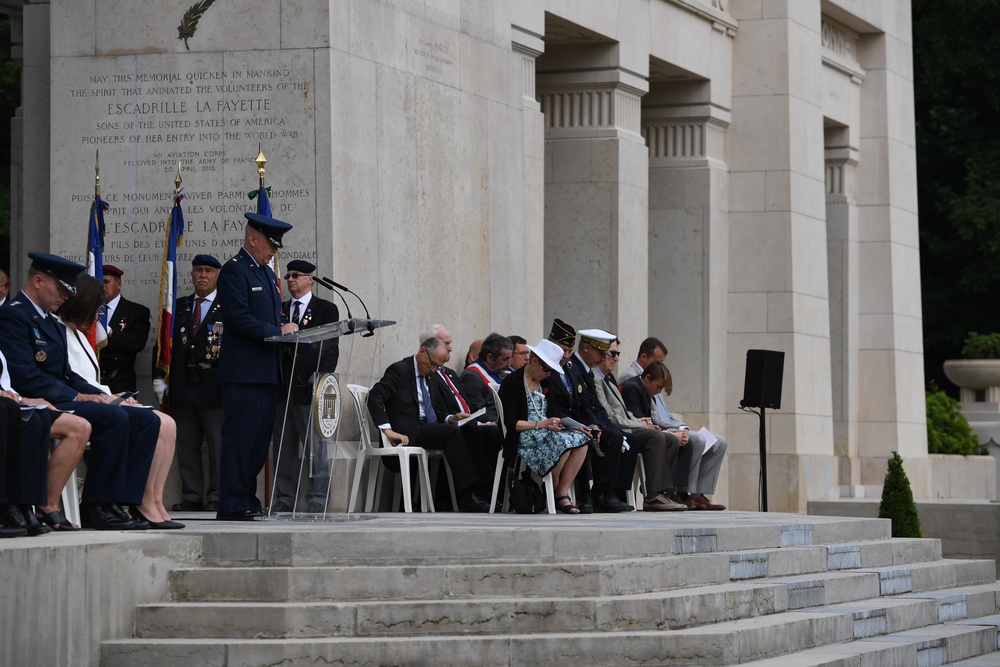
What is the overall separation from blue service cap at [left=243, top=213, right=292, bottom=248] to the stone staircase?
77.1 inches

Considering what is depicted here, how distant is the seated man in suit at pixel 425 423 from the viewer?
14.3 meters

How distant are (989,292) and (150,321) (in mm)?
26010

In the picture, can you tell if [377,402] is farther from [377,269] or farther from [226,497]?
[226,497]

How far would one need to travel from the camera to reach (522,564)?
9.91 m

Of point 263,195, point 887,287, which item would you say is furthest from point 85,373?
point 887,287

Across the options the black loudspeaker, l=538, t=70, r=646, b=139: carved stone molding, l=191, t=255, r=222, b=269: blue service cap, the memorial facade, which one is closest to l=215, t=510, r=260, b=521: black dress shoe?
l=191, t=255, r=222, b=269: blue service cap

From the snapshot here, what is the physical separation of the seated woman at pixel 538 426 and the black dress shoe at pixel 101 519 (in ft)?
14.3

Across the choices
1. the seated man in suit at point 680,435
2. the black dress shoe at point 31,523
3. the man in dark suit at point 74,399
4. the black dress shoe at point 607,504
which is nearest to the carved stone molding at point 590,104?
the seated man in suit at point 680,435

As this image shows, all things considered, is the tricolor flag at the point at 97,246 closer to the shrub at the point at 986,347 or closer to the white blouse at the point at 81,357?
the white blouse at the point at 81,357

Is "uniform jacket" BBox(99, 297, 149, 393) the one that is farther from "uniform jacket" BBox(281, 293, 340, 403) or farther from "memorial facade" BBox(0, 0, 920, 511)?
"uniform jacket" BBox(281, 293, 340, 403)

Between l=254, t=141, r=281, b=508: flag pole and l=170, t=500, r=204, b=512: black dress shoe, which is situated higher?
l=254, t=141, r=281, b=508: flag pole

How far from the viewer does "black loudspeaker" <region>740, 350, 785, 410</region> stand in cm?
1927

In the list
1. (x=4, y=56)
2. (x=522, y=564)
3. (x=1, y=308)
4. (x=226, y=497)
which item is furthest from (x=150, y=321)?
(x=4, y=56)

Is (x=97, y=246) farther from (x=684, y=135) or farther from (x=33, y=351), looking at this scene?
(x=684, y=135)
